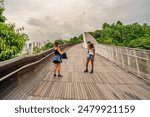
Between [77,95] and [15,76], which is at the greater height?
[15,76]

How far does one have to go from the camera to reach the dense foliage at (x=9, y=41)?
91.6 ft

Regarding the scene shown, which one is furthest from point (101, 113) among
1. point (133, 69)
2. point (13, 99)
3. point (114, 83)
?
point (133, 69)

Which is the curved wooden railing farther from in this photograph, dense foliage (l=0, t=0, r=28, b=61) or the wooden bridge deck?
dense foliage (l=0, t=0, r=28, b=61)

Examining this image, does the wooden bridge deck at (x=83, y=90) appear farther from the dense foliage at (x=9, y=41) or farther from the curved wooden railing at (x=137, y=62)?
the dense foliage at (x=9, y=41)

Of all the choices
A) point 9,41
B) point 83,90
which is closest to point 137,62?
point 83,90

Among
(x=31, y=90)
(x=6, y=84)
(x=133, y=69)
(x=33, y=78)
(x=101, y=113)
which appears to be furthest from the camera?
(x=133, y=69)

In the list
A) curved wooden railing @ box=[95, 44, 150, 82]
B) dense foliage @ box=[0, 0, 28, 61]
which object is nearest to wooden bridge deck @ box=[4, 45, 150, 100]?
curved wooden railing @ box=[95, 44, 150, 82]

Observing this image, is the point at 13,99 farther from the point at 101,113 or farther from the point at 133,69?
the point at 133,69

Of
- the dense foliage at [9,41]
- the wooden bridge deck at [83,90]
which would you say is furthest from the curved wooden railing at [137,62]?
the dense foliage at [9,41]

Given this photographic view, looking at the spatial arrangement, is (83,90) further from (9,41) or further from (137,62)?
(9,41)

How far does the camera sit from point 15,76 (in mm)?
8070

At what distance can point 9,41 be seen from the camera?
30.4 m

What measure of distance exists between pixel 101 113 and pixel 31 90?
144 inches

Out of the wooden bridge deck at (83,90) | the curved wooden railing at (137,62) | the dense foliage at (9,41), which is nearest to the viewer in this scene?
the wooden bridge deck at (83,90)
